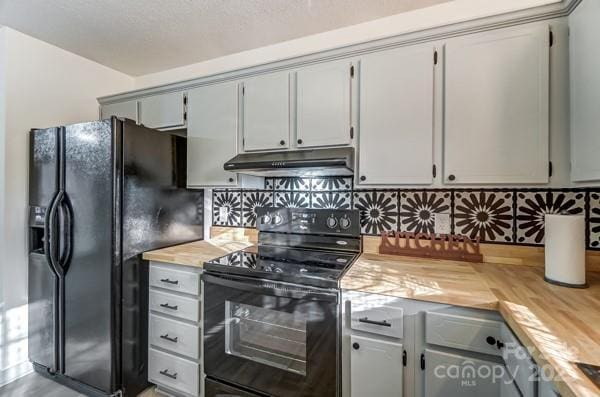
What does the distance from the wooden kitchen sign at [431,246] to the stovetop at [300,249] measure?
0.70ft

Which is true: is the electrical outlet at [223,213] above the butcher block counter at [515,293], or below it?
above

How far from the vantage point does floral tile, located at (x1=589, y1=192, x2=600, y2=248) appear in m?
1.42

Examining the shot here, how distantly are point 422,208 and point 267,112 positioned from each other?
1188 millimetres

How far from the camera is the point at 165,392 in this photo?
5.96 ft

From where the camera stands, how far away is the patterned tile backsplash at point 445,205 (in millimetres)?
1485

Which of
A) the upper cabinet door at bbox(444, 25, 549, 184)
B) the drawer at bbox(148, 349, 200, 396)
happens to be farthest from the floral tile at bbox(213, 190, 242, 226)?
the upper cabinet door at bbox(444, 25, 549, 184)

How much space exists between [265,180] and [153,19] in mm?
1341

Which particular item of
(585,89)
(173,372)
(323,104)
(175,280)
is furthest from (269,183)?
(585,89)

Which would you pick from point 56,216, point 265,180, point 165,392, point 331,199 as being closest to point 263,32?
point 265,180

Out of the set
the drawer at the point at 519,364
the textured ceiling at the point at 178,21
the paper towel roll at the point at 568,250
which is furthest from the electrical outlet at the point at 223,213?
the paper towel roll at the point at 568,250

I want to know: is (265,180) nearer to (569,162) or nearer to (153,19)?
(153,19)

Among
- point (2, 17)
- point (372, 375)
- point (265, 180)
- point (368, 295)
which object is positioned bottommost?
point (372, 375)

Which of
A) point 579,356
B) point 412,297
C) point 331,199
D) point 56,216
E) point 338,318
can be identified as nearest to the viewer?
point 579,356

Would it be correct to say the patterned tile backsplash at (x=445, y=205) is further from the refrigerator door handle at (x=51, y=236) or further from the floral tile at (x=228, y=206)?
the refrigerator door handle at (x=51, y=236)
